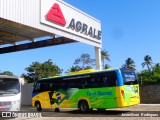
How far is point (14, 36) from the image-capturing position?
22.6 metres

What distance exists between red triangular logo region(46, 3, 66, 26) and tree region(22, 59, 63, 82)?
46297 millimetres

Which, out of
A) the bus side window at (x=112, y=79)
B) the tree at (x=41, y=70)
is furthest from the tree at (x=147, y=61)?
the bus side window at (x=112, y=79)

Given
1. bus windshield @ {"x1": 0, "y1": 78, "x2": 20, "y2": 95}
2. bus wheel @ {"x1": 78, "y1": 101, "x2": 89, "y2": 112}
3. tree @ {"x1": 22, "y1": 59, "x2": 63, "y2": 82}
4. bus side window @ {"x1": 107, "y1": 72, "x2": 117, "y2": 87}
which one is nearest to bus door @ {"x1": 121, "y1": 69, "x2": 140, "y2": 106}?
→ bus side window @ {"x1": 107, "y1": 72, "x2": 117, "y2": 87}

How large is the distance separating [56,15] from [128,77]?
7104 mm

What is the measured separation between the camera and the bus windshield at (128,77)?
648 inches

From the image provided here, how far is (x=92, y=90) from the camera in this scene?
703 inches

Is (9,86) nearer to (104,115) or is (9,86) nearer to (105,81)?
(104,115)

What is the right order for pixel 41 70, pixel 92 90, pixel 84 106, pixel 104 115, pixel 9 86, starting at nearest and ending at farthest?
pixel 9 86 < pixel 104 115 < pixel 92 90 < pixel 84 106 < pixel 41 70

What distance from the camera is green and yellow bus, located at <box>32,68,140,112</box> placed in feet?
53.5

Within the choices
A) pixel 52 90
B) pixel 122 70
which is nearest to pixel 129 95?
pixel 122 70

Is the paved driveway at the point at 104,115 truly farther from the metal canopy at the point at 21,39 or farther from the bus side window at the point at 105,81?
the metal canopy at the point at 21,39

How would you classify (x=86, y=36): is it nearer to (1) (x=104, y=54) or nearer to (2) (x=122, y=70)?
(2) (x=122, y=70)

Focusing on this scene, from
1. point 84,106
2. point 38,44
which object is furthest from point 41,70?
point 84,106

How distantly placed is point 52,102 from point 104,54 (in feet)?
172
